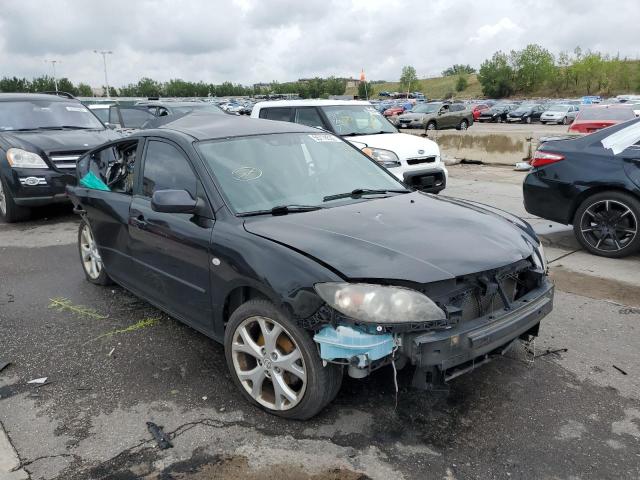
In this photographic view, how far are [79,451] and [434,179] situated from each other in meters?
6.73

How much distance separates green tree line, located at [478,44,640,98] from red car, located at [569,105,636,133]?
88580mm

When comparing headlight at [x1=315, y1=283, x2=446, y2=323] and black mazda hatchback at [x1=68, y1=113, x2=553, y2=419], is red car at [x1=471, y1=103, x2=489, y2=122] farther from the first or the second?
headlight at [x1=315, y1=283, x2=446, y2=323]

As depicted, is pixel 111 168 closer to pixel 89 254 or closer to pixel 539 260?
pixel 89 254

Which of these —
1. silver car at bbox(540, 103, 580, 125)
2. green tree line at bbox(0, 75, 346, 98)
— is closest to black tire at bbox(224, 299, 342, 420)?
silver car at bbox(540, 103, 580, 125)

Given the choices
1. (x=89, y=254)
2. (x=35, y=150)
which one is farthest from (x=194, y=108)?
(x=89, y=254)

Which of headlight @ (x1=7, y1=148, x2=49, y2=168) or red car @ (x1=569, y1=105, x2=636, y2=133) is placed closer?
headlight @ (x1=7, y1=148, x2=49, y2=168)

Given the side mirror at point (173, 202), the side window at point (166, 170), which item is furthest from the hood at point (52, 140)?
the side mirror at point (173, 202)

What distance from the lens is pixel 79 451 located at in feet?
9.36

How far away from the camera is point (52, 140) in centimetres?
820

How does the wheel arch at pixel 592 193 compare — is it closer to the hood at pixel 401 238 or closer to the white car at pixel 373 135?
the white car at pixel 373 135

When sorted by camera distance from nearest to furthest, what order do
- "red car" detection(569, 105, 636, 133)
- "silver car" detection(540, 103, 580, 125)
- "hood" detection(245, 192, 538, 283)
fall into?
"hood" detection(245, 192, 538, 283)
"red car" detection(569, 105, 636, 133)
"silver car" detection(540, 103, 580, 125)

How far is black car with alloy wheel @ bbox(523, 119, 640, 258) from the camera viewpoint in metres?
5.83

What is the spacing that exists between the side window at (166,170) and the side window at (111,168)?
263 millimetres

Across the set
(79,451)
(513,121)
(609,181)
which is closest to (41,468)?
(79,451)
